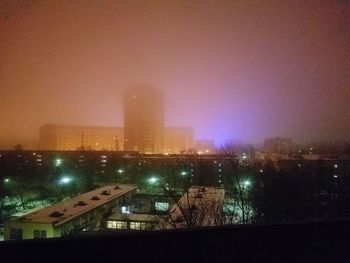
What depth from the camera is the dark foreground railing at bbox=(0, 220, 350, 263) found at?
56.1 inches

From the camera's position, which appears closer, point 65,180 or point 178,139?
point 65,180

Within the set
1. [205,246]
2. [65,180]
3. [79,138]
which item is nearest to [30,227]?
[205,246]

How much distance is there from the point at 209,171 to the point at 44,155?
16933 millimetres

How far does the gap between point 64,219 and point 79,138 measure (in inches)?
1223

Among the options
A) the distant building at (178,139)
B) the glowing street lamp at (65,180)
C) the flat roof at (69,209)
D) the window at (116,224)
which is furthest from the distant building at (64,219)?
the distant building at (178,139)

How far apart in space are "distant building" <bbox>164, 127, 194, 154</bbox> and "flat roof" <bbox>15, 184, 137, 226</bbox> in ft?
86.1

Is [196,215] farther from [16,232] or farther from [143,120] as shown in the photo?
[143,120]

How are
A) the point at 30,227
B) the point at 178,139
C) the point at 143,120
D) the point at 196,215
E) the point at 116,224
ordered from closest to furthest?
1. the point at 196,215
2. the point at 30,227
3. the point at 116,224
4. the point at 178,139
5. the point at 143,120

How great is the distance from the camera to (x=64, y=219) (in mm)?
8422

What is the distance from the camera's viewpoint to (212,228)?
1.63 meters

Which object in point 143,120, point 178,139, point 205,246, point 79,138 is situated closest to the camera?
point 205,246

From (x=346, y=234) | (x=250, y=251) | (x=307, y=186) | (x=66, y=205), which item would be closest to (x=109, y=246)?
(x=250, y=251)

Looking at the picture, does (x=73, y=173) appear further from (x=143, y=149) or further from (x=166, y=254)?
(x=166, y=254)

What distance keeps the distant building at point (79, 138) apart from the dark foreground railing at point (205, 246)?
34.8 metres
